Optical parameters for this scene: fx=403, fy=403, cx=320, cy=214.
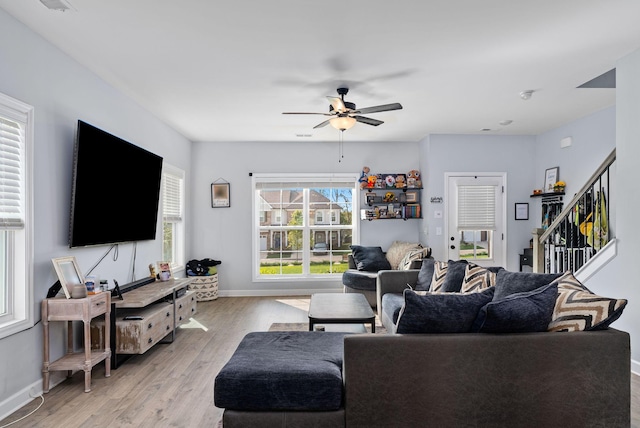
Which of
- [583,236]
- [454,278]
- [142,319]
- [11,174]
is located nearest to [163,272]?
[142,319]

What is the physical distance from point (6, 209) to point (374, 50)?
2.88 m

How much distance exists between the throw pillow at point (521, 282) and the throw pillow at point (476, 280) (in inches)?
17.2

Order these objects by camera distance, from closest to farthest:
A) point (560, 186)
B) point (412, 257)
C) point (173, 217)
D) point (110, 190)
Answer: point (110, 190) < point (412, 257) < point (560, 186) < point (173, 217)

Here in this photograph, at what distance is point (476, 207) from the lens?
6453mm

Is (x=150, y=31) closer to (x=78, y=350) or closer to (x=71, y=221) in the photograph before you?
(x=71, y=221)

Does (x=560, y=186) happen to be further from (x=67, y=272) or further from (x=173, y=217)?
(x=67, y=272)

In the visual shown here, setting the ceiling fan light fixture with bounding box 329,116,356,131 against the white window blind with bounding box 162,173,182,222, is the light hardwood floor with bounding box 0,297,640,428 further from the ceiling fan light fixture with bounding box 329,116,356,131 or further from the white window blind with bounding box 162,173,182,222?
the ceiling fan light fixture with bounding box 329,116,356,131

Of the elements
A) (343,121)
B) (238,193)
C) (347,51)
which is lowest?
(238,193)

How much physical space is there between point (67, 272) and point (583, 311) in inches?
140

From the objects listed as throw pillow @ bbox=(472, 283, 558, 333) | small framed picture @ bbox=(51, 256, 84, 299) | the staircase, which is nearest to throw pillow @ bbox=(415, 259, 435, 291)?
the staircase

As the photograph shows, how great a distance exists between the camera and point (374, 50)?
323 centimetres

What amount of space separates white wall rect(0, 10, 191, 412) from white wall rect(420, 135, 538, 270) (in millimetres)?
4495

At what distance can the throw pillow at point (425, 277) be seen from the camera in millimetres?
4332

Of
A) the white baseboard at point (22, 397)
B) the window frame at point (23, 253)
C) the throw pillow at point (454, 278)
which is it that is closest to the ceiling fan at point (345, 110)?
the throw pillow at point (454, 278)
